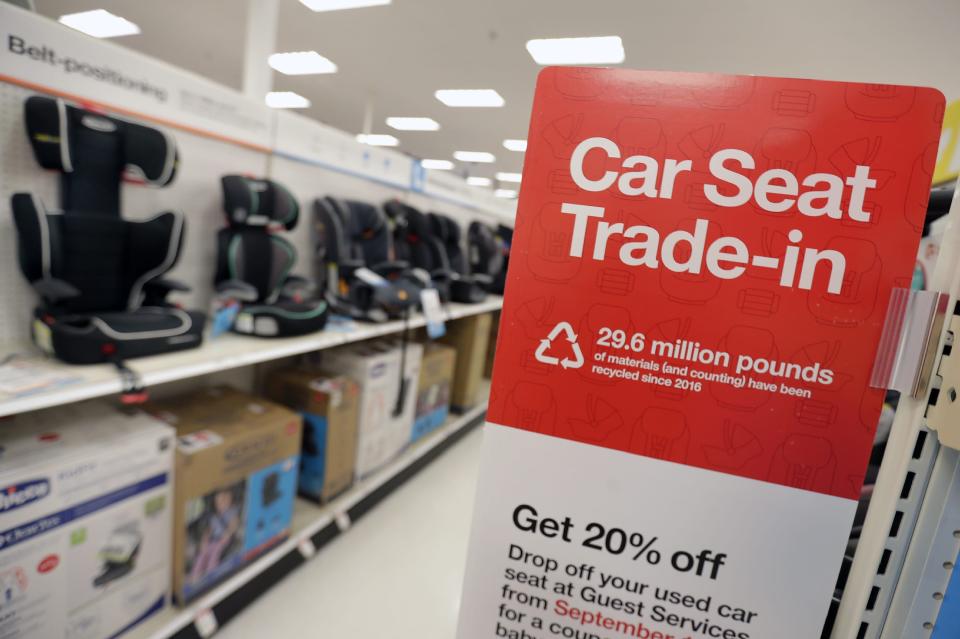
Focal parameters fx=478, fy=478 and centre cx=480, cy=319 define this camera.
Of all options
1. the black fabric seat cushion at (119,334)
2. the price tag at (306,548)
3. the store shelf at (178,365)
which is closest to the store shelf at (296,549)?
the price tag at (306,548)

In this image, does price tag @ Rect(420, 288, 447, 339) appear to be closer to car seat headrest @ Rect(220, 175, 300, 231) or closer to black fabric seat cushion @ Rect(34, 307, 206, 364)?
car seat headrest @ Rect(220, 175, 300, 231)

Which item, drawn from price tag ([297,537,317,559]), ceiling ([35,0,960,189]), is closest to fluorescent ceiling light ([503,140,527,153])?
ceiling ([35,0,960,189])

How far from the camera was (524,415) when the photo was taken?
26.0 inches

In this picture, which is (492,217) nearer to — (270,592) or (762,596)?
(270,592)

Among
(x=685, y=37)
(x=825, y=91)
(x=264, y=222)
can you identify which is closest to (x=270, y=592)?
(x=264, y=222)

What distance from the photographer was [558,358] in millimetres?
648

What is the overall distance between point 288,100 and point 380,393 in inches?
321

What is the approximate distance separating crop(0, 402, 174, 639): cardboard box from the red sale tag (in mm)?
1153

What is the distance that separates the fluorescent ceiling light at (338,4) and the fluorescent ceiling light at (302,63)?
1.57 m

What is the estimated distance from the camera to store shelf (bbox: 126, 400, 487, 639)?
154cm

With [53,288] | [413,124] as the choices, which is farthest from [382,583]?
[413,124]

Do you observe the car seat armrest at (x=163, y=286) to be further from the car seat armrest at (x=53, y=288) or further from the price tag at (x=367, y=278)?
the price tag at (x=367, y=278)

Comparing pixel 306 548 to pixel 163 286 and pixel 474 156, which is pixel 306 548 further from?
pixel 474 156

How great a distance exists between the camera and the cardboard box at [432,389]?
2.93 metres
